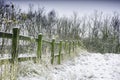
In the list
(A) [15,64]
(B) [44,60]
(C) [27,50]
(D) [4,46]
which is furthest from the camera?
(B) [44,60]

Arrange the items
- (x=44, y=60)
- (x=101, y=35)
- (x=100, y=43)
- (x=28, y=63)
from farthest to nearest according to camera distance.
→ (x=101, y=35) → (x=100, y=43) → (x=44, y=60) → (x=28, y=63)

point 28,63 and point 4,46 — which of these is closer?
point 4,46

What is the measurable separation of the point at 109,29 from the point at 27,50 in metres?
44.4

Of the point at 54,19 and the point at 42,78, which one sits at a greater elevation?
the point at 54,19

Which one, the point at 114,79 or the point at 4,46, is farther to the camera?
the point at 114,79

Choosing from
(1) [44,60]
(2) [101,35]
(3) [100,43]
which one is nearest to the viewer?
(1) [44,60]

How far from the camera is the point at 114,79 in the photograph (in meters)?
6.21

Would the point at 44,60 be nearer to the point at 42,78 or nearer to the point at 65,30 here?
the point at 42,78

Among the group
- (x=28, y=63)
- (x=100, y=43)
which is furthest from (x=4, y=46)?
(x=100, y=43)

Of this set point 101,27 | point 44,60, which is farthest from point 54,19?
point 44,60

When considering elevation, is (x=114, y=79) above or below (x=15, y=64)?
below

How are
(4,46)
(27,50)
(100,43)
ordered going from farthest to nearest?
(100,43), (27,50), (4,46)

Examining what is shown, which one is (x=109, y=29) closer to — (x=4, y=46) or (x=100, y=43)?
(x=100, y=43)

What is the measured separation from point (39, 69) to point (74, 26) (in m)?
44.3
